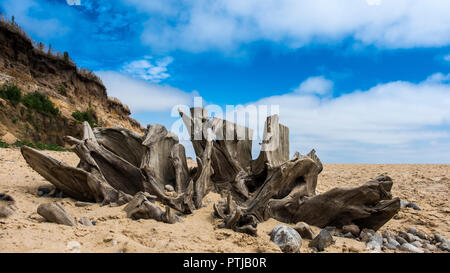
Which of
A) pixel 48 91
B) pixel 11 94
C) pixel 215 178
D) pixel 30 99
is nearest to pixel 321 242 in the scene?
pixel 215 178

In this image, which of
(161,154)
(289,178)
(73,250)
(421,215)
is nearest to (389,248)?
(289,178)

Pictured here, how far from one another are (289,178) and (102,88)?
91.1ft

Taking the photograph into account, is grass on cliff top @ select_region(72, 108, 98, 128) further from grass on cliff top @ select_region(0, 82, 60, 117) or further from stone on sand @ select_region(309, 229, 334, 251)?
stone on sand @ select_region(309, 229, 334, 251)

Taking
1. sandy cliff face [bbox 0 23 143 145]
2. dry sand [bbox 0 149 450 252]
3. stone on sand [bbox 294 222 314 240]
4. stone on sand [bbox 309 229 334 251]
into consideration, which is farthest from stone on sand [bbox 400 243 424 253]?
sandy cliff face [bbox 0 23 143 145]

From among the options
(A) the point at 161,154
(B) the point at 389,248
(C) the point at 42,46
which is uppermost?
(C) the point at 42,46

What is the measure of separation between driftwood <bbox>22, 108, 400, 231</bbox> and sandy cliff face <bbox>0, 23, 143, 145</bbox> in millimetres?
11642

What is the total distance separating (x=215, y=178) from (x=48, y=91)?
67.0 ft

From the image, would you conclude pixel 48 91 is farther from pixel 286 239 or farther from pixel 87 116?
pixel 286 239

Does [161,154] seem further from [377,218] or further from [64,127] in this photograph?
[64,127]

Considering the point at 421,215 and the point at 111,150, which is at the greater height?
the point at 111,150

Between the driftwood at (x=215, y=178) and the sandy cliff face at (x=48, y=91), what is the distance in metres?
11.6

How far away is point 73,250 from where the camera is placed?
9.62 ft

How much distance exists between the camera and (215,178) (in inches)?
265
